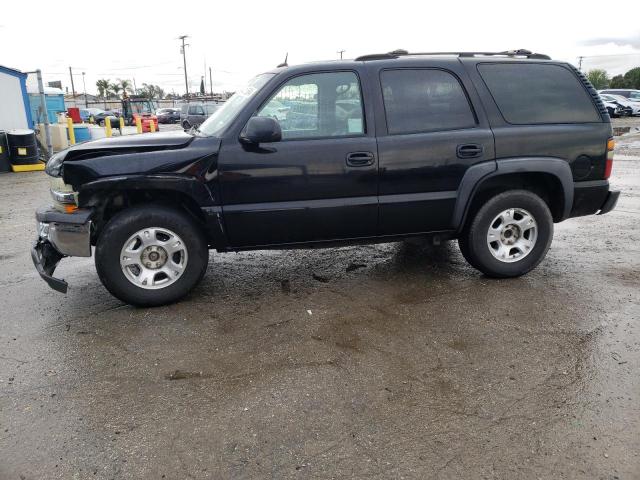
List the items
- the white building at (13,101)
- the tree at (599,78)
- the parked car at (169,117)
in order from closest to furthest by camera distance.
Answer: the white building at (13,101)
the parked car at (169,117)
the tree at (599,78)

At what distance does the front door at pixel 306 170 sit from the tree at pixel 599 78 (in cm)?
8837

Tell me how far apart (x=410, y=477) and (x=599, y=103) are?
156 inches

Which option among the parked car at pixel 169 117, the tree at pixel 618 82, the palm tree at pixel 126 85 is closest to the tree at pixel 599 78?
the tree at pixel 618 82

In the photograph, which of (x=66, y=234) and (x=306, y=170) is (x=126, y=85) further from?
(x=306, y=170)

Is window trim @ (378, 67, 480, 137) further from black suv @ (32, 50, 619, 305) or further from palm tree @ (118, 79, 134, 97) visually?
palm tree @ (118, 79, 134, 97)

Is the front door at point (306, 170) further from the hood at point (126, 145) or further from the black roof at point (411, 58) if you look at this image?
the hood at point (126, 145)

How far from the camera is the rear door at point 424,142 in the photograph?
4215 mm

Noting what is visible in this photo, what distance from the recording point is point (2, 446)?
2.55m

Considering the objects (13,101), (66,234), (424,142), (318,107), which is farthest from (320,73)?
(13,101)

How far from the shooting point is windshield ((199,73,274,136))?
13.7 feet

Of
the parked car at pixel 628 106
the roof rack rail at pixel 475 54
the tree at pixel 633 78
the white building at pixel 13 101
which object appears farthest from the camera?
the tree at pixel 633 78

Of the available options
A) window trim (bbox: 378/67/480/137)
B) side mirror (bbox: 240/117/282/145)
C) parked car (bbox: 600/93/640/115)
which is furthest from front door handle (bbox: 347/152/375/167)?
parked car (bbox: 600/93/640/115)

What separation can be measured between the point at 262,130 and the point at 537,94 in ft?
8.38

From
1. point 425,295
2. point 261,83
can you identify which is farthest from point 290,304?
point 261,83
